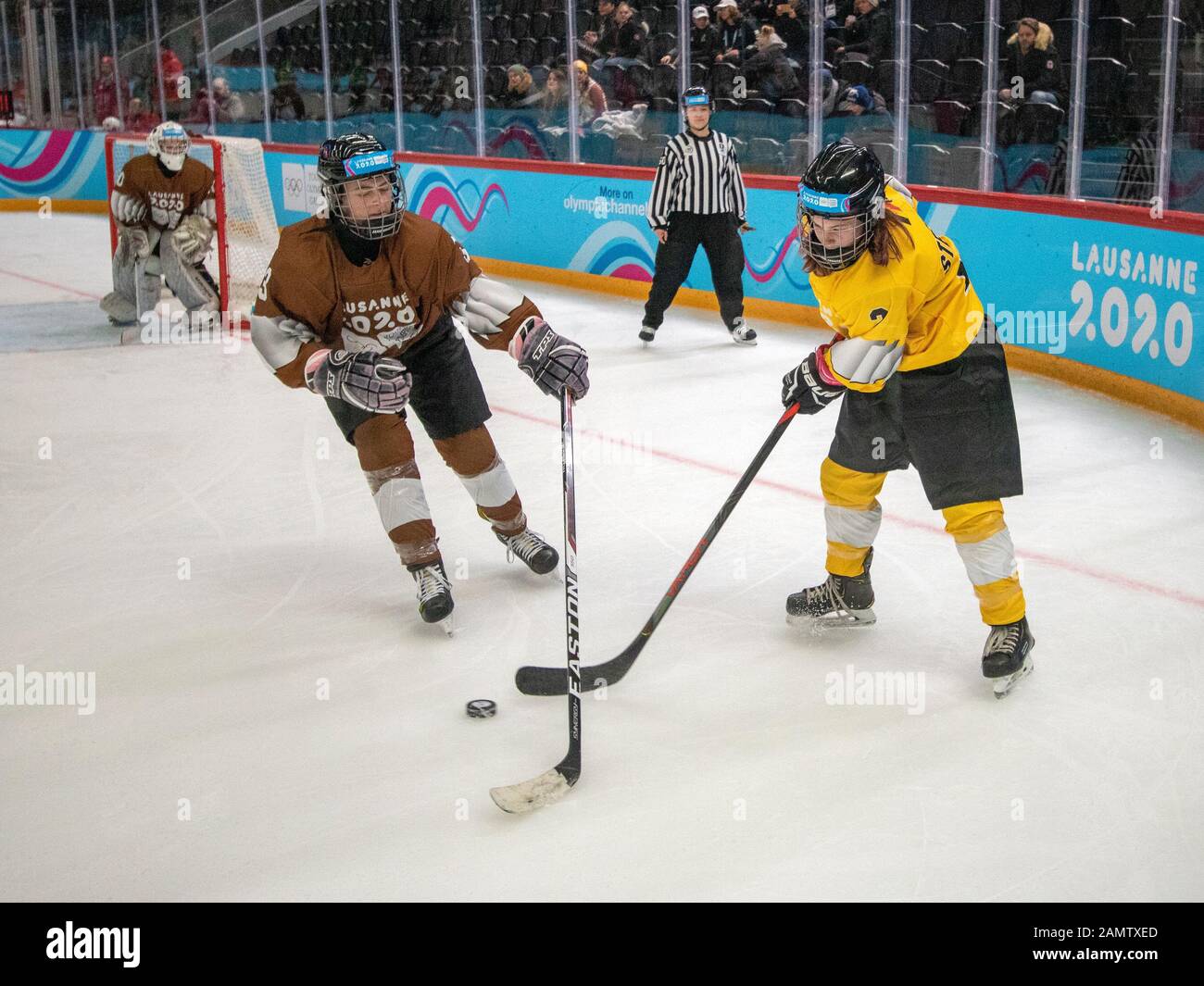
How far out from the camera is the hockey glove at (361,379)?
299 cm

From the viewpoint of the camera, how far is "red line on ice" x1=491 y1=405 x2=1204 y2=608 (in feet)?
11.3

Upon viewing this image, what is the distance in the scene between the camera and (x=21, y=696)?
118 inches

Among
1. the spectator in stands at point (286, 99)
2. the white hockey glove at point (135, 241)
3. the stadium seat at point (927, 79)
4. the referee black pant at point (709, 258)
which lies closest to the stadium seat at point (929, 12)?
the stadium seat at point (927, 79)

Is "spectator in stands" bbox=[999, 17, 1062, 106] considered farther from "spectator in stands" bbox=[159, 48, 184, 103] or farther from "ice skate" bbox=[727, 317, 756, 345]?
"spectator in stands" bbox=[159, 48, 184, 103]

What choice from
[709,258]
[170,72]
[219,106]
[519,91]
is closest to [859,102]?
[709,258]

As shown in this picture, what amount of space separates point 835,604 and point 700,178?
3953 mm

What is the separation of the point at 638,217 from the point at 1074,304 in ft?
10.7

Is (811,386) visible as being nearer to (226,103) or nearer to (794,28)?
(794,28)

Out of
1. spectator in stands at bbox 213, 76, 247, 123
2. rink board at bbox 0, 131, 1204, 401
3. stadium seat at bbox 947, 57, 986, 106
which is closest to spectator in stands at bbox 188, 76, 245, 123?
spectator in stands at bbox 213, 76, 247, 123

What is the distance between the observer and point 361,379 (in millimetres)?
2992

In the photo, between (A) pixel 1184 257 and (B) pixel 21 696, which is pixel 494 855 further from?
(A) pixel 1184 257

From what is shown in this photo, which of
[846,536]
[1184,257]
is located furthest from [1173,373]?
[846,536]

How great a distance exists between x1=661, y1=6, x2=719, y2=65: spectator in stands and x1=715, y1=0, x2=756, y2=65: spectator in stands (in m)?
0.05

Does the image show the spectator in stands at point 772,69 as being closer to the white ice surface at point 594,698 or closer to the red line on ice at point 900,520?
the red line on ice at point 900,520
